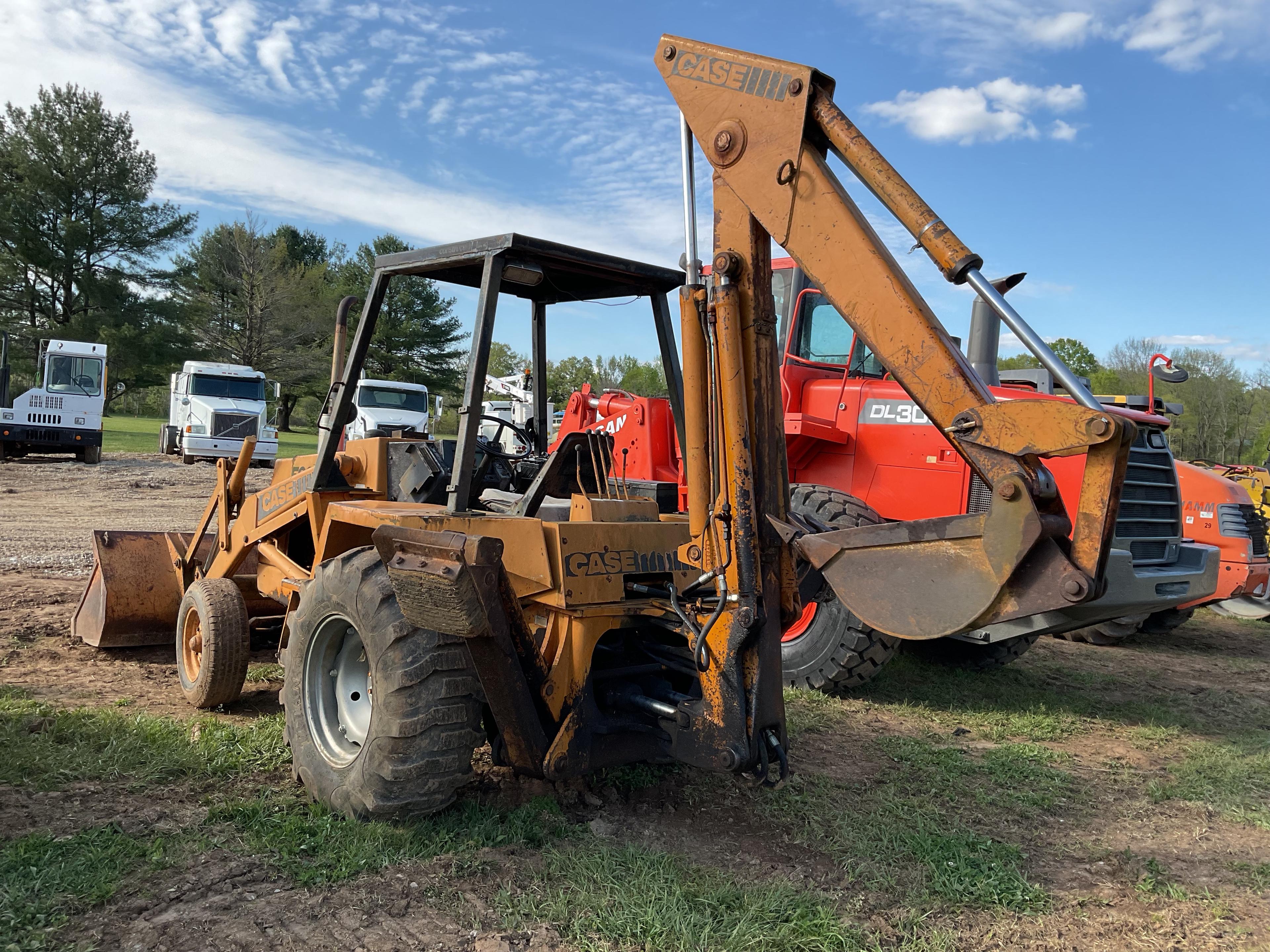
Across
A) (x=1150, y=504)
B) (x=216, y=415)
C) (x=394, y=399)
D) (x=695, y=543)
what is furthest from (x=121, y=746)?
(x=394, y=399)

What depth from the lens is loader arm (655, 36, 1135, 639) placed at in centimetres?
275

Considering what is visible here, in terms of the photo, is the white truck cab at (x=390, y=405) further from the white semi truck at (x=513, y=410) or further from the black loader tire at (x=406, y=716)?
the black loader tire at (x=406, y=716)

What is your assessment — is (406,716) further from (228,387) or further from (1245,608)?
(228,387)

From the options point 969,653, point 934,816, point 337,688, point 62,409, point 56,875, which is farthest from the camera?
point 62,409

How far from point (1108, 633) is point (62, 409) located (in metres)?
21.4

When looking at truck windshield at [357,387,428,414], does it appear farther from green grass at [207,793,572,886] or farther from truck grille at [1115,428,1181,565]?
green grass at [207,793,572,886]

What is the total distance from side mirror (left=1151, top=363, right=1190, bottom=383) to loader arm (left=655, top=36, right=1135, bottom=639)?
16.1 ft

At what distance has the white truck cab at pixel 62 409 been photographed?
2072 cm

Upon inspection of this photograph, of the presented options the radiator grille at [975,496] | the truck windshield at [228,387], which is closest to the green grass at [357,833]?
the radiator grille at [975,496]

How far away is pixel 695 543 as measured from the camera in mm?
3652

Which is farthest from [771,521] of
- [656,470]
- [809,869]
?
[656,470]

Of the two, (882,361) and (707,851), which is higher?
(882,361)

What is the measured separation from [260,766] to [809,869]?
255 centimetres

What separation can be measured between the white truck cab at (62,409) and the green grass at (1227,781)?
22.3 m
